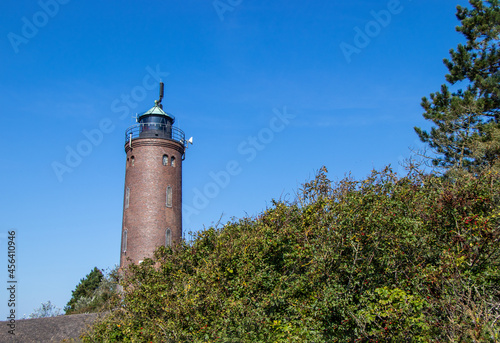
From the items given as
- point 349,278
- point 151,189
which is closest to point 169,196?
point 151,189

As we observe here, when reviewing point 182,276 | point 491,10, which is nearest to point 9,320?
point 182,276

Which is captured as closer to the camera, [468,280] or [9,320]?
[468,280]

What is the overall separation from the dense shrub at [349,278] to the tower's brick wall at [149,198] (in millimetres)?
15921

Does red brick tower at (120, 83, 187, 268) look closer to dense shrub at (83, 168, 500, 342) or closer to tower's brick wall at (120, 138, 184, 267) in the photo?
tower's brick wall at (120, 138, 184, 267)

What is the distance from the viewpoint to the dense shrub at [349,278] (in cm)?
886

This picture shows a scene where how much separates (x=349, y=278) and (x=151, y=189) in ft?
69.0

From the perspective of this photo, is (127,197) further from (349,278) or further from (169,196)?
(349,278)

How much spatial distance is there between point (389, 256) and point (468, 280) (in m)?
1.53

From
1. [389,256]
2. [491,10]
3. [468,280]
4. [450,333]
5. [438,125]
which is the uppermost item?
[491,10]

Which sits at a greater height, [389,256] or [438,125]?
[438,125]

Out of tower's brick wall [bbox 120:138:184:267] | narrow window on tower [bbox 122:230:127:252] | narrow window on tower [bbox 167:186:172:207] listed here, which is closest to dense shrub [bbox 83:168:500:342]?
tower's brick wall [bbox 120:138:184:267]

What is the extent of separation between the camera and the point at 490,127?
1875cm

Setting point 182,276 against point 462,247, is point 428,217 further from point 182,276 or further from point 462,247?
point 182,276

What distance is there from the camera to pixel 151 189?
29125 millimetres
